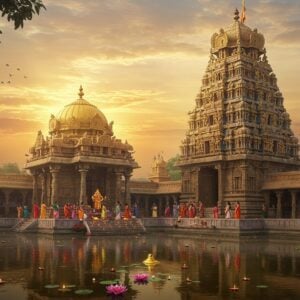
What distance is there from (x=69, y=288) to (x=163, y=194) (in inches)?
1633

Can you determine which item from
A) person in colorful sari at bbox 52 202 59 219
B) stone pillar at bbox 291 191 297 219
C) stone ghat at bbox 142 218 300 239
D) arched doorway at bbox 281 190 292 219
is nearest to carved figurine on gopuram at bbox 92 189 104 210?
person in colorful sari at bbox 52 202 59 219

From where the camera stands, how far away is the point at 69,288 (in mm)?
12781

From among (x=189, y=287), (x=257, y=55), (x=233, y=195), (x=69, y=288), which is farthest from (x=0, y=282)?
(x=257, y=55)

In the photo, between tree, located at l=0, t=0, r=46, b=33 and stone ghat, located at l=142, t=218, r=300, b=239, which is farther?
stone ghat, located at l=142, t=218, r=300, b=239

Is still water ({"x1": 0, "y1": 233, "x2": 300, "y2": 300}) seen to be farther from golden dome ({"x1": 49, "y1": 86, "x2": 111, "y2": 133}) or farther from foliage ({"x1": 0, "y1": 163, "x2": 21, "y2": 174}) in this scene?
foliage ({"x1": 0, "y1": 163, "x2": 21, "y2": 174})

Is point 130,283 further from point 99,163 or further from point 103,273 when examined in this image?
point 99,163

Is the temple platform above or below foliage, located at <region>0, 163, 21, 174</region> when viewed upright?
below

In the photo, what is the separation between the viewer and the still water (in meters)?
12.4

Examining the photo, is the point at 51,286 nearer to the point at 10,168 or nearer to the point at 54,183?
the point at 54,183

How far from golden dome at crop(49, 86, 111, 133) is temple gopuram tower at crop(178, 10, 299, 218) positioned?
8264mm

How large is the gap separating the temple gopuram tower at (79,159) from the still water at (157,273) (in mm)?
19718

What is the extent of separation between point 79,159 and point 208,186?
13244 millimetres

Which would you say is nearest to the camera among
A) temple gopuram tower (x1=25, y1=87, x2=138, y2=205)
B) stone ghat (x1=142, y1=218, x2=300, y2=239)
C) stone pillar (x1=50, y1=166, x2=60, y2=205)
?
stone ghat (x1=142, y1=218, x2=300, y2=239)

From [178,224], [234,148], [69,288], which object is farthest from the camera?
[234,148]
